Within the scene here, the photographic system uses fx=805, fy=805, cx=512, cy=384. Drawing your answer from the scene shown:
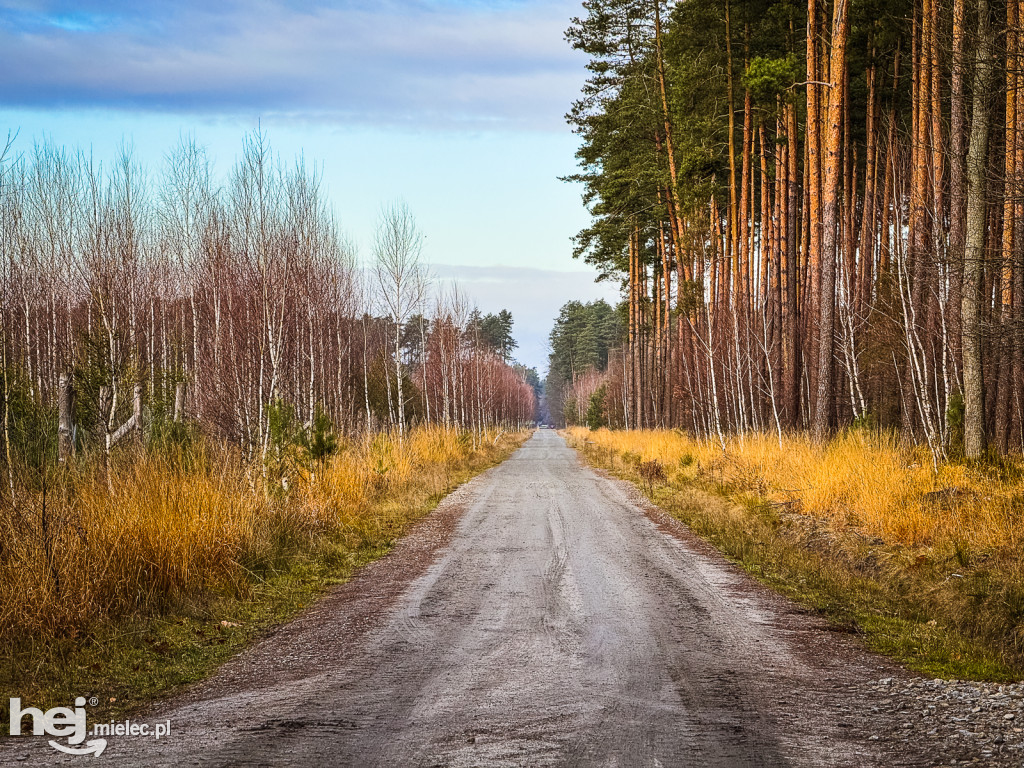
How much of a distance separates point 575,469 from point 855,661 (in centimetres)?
2257

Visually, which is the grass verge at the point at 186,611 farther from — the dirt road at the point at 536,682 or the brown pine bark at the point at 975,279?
the brown pine bark at the point at 975,279

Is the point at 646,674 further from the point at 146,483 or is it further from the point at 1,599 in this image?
the point at 146,483

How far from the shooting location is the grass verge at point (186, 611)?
556cm

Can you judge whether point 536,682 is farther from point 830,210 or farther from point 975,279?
point 830,210

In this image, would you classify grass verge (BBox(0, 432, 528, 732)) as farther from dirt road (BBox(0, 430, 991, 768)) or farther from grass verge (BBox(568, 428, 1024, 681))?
grass verge (BBox(568, 428, 1024, 681))

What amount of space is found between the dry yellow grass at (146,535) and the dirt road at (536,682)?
1337 millimetres

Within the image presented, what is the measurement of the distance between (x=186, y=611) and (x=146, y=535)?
0.89 meters

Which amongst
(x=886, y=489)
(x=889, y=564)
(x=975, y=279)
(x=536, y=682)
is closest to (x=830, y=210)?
(x=975, y=279)

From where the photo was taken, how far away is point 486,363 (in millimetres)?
56812

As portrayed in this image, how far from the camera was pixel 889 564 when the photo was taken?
8.68 m

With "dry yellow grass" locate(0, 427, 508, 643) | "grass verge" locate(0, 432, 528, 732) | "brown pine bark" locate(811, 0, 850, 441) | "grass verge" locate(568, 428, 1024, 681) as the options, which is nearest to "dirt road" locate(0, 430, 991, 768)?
"grass verge" locate(0, 432, 528, 732)

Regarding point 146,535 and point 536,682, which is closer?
point 536,682

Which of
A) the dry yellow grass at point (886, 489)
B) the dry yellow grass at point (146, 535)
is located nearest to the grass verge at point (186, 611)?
the dry yellow grass at point (146, 535)

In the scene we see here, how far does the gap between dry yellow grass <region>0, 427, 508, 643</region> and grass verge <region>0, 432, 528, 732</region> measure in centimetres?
2
